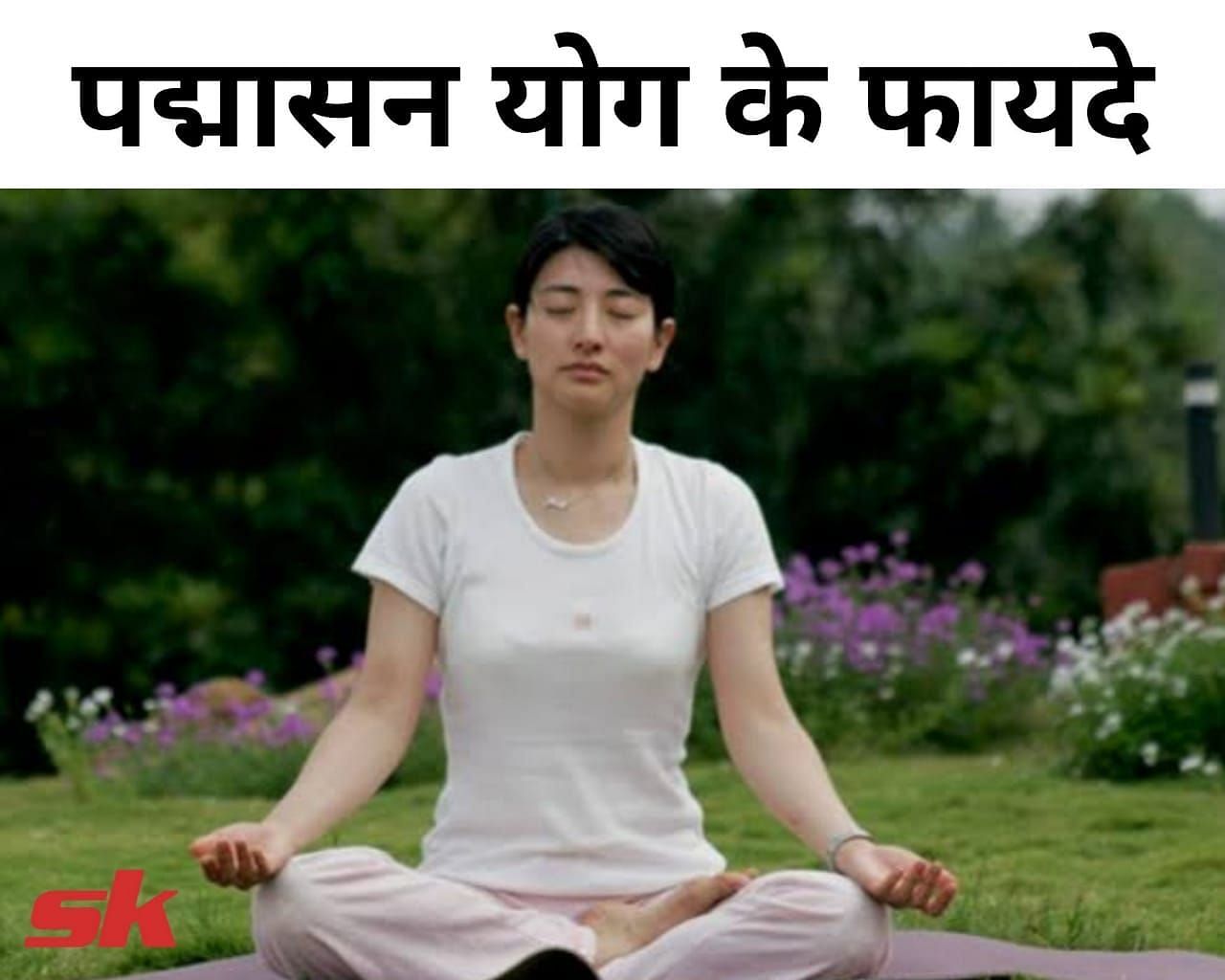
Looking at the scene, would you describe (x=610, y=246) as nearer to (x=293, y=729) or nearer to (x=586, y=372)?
(x=586, y=372)

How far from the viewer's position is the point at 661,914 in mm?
4926

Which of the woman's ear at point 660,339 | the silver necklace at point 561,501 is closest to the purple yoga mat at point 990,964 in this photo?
the silver necklace at point 561,501

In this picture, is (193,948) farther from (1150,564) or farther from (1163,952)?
(1150,564)

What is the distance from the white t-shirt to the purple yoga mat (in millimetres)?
463

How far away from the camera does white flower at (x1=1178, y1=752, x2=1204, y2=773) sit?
9.05 metres

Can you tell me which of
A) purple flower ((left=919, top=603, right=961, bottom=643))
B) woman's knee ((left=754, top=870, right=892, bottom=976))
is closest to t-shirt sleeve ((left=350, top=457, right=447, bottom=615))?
woman's knee ((left=754, top=870, right=892, bottom=976))

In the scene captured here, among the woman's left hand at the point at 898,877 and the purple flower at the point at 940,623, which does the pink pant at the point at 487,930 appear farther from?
the purple flower at the point at 940,623

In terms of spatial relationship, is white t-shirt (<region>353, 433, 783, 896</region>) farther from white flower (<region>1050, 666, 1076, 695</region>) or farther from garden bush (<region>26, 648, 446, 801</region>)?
garden bush (<region>26, 648, 446, 801</region>)

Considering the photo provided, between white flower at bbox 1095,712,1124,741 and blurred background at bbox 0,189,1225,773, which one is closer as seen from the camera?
white flower at bbox 1095,712,1124,741

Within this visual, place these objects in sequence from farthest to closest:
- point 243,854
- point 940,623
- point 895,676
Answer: point 940,623, point 895,676, point 243,854

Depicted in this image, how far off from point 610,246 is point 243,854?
3.74ft

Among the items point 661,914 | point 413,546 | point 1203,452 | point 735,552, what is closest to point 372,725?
point 413,546

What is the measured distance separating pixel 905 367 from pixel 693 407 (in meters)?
1.55

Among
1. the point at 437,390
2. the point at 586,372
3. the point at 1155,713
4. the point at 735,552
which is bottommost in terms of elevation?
the point at 1155,713
